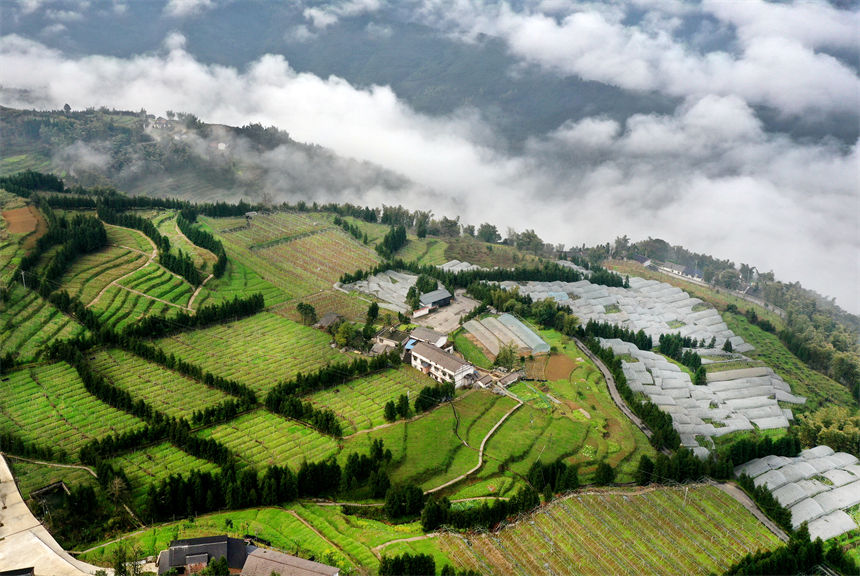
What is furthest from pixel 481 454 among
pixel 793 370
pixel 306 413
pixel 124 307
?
pixel 793 370

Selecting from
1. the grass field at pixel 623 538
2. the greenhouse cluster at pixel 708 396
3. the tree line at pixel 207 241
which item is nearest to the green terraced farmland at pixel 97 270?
the tree line at pixel 207 241

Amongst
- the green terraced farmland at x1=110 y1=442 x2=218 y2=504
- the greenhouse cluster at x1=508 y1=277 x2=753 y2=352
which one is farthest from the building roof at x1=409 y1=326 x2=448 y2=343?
the green terraced farmland at x1=110 y1=442 x2=218 y2=504

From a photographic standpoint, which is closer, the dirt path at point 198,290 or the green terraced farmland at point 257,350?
the green terraced farmland at point 257,350

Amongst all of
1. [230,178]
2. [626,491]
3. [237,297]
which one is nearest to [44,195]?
[237,297]

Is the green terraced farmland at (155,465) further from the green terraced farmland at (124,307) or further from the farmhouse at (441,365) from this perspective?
the farmhouse at (441,365)

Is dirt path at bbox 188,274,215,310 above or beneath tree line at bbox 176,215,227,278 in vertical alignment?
A: beneath

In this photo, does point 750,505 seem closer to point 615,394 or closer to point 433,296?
point 615,394

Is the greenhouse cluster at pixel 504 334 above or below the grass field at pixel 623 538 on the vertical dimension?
above

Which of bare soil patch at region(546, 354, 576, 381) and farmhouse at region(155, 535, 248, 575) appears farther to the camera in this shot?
bare soil patch at region(546, 354, 576, 381)

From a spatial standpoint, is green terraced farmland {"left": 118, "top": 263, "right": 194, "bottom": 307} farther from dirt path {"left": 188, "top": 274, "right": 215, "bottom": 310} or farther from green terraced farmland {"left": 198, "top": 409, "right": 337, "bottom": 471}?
green terraced farmland {"left": 198, "top": 409, "right": 337, "bottom": 471}
